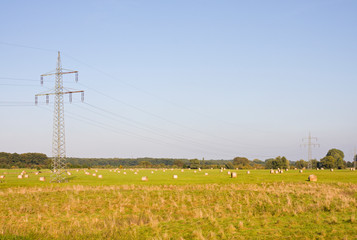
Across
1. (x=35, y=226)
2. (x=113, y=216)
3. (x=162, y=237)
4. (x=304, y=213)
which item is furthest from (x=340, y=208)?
(x=35, y=226)

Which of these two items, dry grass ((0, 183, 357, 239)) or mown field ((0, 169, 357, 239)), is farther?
dry grass ((0, 183, 357, 239))

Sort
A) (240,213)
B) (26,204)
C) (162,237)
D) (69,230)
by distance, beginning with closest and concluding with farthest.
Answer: (162,237) < (69,230) < (240,213) < (26,204)

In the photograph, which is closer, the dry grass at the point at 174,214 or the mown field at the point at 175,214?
the mown field at the point at 175,214

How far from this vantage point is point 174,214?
3434cm

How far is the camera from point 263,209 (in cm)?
3369

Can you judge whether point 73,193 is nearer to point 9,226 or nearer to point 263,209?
point 9,226

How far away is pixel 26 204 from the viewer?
38594mm

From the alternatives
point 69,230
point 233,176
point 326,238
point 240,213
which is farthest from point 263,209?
point 233,176

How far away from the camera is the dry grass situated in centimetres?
2412

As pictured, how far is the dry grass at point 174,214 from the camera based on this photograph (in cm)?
2412

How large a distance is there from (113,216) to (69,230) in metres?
7.13

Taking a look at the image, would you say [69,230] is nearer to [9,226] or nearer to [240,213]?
[9,226]

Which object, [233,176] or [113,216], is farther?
[233,176]

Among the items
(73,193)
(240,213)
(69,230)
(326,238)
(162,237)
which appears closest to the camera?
(326,238)
